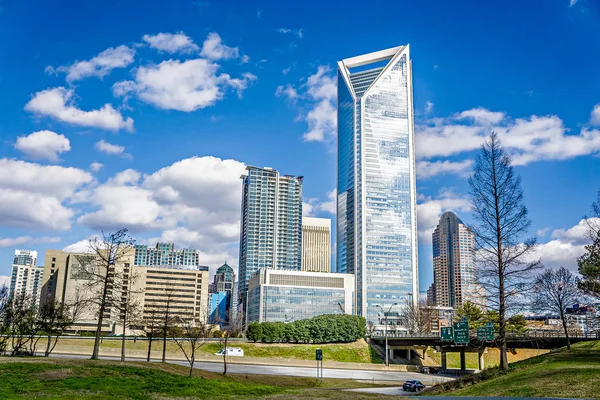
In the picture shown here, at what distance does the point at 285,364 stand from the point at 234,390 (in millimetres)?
75672

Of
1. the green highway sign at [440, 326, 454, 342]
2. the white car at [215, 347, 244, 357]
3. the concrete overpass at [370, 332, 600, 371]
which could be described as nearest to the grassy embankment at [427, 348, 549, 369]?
the concrete overpass at [370, 332, 600, 371]

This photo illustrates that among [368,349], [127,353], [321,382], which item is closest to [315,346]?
[368,349]

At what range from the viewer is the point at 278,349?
12231 centimetres

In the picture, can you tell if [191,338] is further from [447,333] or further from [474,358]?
[474,358]

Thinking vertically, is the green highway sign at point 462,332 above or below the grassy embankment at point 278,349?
above

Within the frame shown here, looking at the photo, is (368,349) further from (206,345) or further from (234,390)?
(234,390)

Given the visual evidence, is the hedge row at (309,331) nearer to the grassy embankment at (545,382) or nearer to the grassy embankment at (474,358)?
the grassy embankment at (474,358)

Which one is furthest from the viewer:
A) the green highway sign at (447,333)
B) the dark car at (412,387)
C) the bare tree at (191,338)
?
the green highway sign at (447,333)

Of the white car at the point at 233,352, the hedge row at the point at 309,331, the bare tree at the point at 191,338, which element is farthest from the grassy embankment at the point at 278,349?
the white car at the point at 233,352

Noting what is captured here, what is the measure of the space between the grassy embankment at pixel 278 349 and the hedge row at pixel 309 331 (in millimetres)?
2335

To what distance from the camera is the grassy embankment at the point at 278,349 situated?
103m

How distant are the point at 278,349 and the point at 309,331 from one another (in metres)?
13.8

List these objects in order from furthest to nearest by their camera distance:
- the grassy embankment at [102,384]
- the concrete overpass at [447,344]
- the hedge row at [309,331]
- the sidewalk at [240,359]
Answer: the hedge row at [309,331] → the sidewalk at [240,359] → the concrete overpass at [447,344] → the grassy embankment at [102,384]

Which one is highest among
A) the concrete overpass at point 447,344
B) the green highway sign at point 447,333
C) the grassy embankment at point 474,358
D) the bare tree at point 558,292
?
the bare tree at point 558,292
